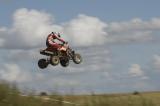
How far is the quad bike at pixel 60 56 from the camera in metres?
43.7

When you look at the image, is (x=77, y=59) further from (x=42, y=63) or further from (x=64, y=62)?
(x=42, y=63)

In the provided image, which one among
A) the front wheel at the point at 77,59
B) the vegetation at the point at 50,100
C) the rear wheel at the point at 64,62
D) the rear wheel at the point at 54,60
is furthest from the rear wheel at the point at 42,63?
the vegetation at the point at 50,100

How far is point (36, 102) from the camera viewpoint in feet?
60.0

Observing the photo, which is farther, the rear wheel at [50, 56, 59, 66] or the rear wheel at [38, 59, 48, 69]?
the rear wheel at [38, 59, 48, 69]

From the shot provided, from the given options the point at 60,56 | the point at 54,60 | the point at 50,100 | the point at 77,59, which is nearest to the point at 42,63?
the point at 54,60

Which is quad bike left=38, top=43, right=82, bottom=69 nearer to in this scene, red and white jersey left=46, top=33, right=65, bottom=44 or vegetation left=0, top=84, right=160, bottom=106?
red and white jersey left=46, top=33, right=65, bottom=44

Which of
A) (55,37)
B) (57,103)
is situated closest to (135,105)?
(57,103)

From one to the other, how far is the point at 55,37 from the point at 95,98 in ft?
74.6

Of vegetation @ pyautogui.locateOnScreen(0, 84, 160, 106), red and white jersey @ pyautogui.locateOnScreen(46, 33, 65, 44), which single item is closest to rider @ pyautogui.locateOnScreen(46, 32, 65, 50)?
red and white jersey @ pyautogui.locateOnScreen(46, 33, 65, 44)

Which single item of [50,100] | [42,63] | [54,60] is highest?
[54,60]

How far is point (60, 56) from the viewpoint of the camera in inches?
1754

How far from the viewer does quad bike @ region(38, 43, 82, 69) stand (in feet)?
143

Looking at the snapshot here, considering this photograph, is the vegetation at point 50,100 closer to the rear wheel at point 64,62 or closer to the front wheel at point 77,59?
the rear wheel at point 64,62

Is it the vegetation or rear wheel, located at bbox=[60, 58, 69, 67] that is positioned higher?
rear wheel, located at bbox=[60, 58, 69, 67]
